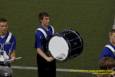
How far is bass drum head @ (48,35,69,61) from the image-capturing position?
1007 centimetres

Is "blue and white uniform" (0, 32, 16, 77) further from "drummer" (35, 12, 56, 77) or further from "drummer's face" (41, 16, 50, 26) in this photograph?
"drummer's face" (41, 16, 50, 26)

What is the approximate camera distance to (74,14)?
13.3 m

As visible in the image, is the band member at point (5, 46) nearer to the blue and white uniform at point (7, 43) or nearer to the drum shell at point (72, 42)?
the blue and white uniform at point (7, 43)

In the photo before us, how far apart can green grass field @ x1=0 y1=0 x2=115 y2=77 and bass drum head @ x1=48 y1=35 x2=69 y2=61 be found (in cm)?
281

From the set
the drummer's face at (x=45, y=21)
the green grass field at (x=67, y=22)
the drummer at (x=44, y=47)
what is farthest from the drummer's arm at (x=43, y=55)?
the green grass field at (x=67, y=22)

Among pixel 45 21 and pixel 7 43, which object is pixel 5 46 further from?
pixel 45 21

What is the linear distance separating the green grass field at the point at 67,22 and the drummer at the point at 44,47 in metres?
1.93

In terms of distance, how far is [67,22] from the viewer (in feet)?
43.8

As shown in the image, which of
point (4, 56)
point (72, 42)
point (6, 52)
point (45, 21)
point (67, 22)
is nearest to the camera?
point (72, 42)

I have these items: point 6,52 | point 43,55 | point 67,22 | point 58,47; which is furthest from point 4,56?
point 67,22

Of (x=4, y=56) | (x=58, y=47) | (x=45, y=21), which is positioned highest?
(x=45, y=21)

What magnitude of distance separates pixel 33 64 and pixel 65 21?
3.84 feet

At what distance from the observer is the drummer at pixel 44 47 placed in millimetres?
10797

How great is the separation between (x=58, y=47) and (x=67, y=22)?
3192mm
